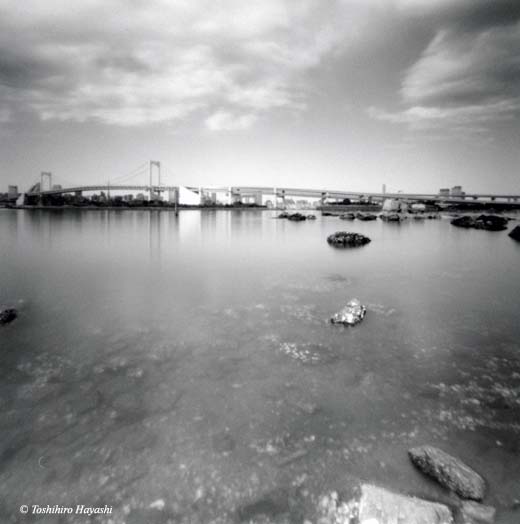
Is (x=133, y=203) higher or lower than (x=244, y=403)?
higher

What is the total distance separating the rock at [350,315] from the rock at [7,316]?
7.66 metres

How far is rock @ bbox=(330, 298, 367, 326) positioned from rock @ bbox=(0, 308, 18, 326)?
7663mm

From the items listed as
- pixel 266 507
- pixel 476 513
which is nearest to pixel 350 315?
pixel 476 513

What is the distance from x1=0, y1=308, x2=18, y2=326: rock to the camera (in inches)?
273

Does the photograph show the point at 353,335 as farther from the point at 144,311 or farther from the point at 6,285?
the point at 6,285

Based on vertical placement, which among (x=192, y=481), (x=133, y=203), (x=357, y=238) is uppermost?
(x=133, y=203)

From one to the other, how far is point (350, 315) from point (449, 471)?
4403 mm

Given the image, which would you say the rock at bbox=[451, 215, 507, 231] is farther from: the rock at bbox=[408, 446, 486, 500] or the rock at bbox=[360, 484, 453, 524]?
the rock at bbox=[360, 484, 453, 524]

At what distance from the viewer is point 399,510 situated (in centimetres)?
268

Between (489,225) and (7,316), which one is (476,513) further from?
(489,225)

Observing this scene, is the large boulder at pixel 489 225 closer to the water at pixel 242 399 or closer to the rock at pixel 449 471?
the water at pixel 242 399

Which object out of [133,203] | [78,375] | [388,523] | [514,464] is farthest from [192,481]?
[133,203]

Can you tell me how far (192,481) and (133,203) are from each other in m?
125

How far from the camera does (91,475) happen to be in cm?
313
